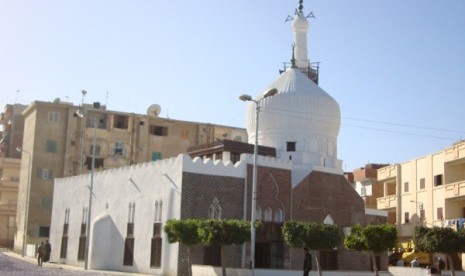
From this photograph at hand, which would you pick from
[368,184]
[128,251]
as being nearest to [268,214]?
[128,251]

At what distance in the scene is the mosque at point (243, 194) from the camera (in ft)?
132

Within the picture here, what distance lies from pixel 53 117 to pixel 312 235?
42.0 meters

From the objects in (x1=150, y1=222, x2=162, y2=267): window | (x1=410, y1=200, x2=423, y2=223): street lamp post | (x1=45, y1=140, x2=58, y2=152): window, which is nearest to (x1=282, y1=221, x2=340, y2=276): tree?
Result: (x1=150, y1=222, x2=162, y2=267): window

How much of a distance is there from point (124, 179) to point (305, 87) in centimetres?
1505

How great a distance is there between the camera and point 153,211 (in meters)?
42.0

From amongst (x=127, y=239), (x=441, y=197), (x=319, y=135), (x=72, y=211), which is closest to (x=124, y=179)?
(x=127, y=239)

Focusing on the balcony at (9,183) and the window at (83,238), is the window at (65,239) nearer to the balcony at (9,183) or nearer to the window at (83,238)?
the window at (83,238)

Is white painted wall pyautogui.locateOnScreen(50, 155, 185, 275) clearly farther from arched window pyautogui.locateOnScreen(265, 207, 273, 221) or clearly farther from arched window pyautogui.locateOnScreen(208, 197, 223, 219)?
arched window pyautogui.locateOnScreen(265, 207, 273, 221)

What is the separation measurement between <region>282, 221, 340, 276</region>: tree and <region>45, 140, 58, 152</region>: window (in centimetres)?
3959

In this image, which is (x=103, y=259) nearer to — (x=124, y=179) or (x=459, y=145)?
(x=124, y=179)

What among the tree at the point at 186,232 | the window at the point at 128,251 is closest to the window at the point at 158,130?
the window at the point at 128,251

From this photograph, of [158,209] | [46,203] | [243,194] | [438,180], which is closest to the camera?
[158,209]

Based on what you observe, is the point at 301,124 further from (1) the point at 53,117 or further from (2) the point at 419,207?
(1) the point at 53,117

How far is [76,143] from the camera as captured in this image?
232 feet
